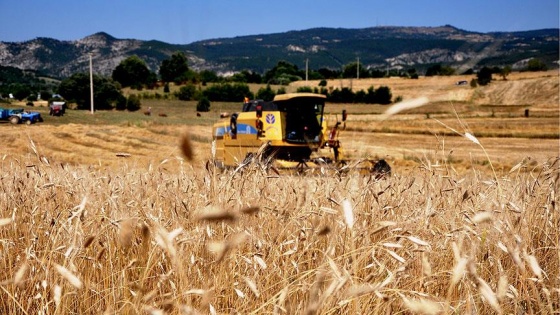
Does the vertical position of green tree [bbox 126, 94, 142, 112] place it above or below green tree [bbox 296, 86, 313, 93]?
below

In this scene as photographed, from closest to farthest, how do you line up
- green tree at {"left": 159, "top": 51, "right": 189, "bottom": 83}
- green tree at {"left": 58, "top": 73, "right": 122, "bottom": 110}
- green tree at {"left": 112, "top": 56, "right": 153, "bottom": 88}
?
1. green tree at {"left": 159, "top": 51, "right": 189, "bottom": 83}
2. green tree at {"left": 58, "top": 73, "right": 122, "bottom": 110}
3. green tree at {"left": 112, "top": 56, "right": 153, "bottom": 88}

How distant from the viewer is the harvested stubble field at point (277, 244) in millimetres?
1232

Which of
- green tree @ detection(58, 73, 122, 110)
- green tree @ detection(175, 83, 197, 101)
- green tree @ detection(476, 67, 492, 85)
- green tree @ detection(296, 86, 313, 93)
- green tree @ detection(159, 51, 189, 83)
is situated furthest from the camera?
green tree @ detection(296, 86, 313, 93)

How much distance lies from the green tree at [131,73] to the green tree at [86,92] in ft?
70.6

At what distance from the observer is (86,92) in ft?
158

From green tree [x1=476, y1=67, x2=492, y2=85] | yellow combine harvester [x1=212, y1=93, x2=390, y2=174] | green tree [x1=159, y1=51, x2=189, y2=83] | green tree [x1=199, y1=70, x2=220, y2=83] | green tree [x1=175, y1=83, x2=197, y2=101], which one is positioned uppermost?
green tree [x1=199, y1=70, x2=220, y2=83]

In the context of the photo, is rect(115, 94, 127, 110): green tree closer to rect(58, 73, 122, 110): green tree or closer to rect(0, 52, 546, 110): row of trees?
rect(0, 52, 546, 110): row of trees

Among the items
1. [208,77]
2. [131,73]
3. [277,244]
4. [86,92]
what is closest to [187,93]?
[208,77]

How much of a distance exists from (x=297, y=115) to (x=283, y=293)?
12448 mm

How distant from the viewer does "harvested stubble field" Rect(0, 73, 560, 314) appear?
123 centimetres

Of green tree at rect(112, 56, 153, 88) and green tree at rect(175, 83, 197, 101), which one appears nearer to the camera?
green tree at rect(175, 83, 197, 101)

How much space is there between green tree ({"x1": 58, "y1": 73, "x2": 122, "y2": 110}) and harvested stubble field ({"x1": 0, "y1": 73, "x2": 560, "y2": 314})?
47.2m

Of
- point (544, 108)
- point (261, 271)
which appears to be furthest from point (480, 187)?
point (544, 108)

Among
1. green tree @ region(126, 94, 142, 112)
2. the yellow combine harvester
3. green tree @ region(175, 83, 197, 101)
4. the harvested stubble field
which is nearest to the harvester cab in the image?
the yellow combine harvester
